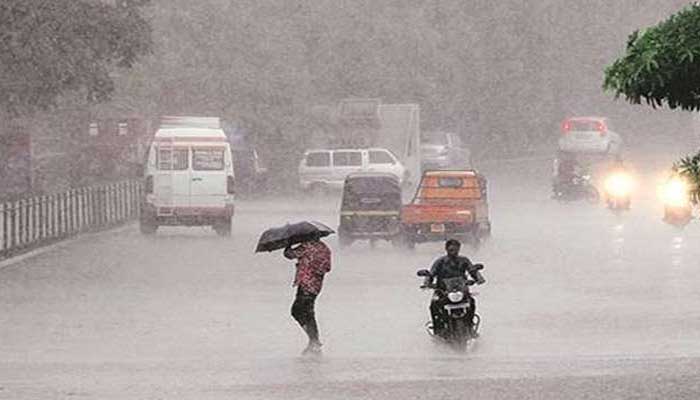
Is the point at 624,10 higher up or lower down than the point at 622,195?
higher up

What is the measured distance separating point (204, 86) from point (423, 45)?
17.7 metres

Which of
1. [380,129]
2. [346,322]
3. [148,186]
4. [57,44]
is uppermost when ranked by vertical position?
[57,44]

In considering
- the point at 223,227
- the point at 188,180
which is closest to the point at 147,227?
the point at 223,227

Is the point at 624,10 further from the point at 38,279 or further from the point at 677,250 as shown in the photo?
the point at 38,279

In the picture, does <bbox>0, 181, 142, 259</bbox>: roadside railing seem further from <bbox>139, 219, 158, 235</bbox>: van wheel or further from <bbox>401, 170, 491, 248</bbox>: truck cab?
<bbox>401, 170, 491, 248</bbox>: truck cab

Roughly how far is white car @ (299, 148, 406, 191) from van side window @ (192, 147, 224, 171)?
70.8 ft

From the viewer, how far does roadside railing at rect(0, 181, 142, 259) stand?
39250mm

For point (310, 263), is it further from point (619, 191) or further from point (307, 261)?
point (619, 191)

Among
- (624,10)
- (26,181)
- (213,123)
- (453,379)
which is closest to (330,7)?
(624,10)

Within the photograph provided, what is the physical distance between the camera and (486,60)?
98000mm

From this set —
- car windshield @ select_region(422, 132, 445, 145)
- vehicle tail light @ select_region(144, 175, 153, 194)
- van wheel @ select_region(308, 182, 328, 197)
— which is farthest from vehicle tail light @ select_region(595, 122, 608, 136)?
vehicle tail light @ select_region(144, 175, 153, 194)

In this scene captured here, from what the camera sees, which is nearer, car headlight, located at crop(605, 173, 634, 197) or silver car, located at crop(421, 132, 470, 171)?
car headlight, located at crop(605, 173, 634, 197)

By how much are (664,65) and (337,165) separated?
53.9 metres

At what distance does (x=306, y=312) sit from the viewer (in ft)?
73.1
